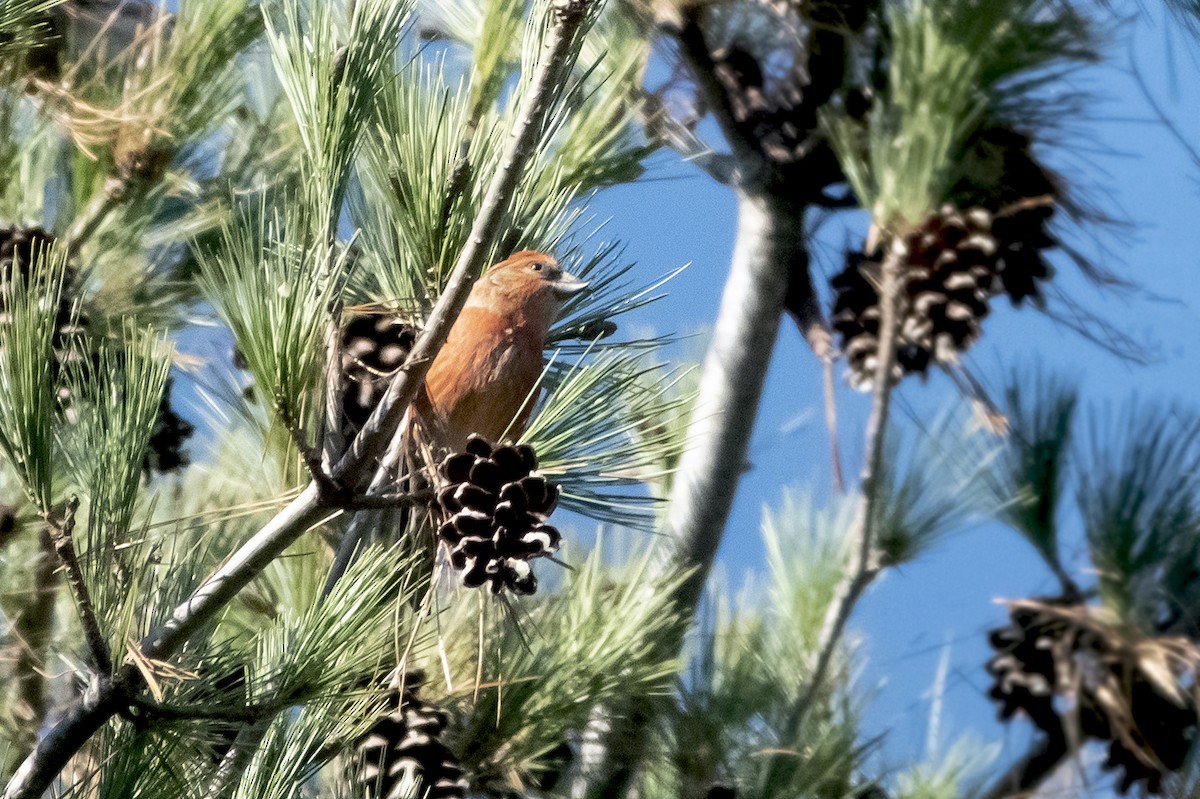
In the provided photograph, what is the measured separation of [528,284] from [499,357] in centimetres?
9

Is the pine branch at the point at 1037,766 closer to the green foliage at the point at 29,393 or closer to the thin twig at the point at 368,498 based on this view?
the thin twig at the point at 368,498

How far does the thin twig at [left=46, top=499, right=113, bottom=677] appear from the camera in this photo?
939 millimetres

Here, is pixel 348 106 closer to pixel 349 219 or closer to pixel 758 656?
pixel 349 219

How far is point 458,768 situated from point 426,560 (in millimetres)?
443

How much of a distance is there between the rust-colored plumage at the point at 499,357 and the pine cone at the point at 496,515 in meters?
0.29

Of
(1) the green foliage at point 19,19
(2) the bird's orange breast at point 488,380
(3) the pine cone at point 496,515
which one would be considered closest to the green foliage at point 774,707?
(2) the bird's orange breast at point 488,380

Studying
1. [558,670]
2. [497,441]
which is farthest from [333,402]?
[558,670]

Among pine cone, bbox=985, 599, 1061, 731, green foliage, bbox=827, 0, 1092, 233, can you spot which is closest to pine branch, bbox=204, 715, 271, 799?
green foliage, bbox=827, 0, 1092, 233

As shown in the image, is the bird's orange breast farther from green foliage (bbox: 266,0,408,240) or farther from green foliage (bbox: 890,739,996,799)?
green foliage (bbox: 890,739,996,799)

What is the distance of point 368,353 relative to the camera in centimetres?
141

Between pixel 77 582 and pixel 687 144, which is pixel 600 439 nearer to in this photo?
pixel 77 582

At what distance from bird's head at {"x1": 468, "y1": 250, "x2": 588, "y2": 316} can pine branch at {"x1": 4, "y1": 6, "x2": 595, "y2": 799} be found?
13.8 inches

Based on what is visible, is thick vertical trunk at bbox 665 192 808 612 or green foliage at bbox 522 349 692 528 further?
thick vertical trunk at bbox 665 192 808 612

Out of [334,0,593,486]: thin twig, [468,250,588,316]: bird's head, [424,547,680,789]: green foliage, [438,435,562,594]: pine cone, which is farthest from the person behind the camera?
[424,547,680,789]: green foliage
